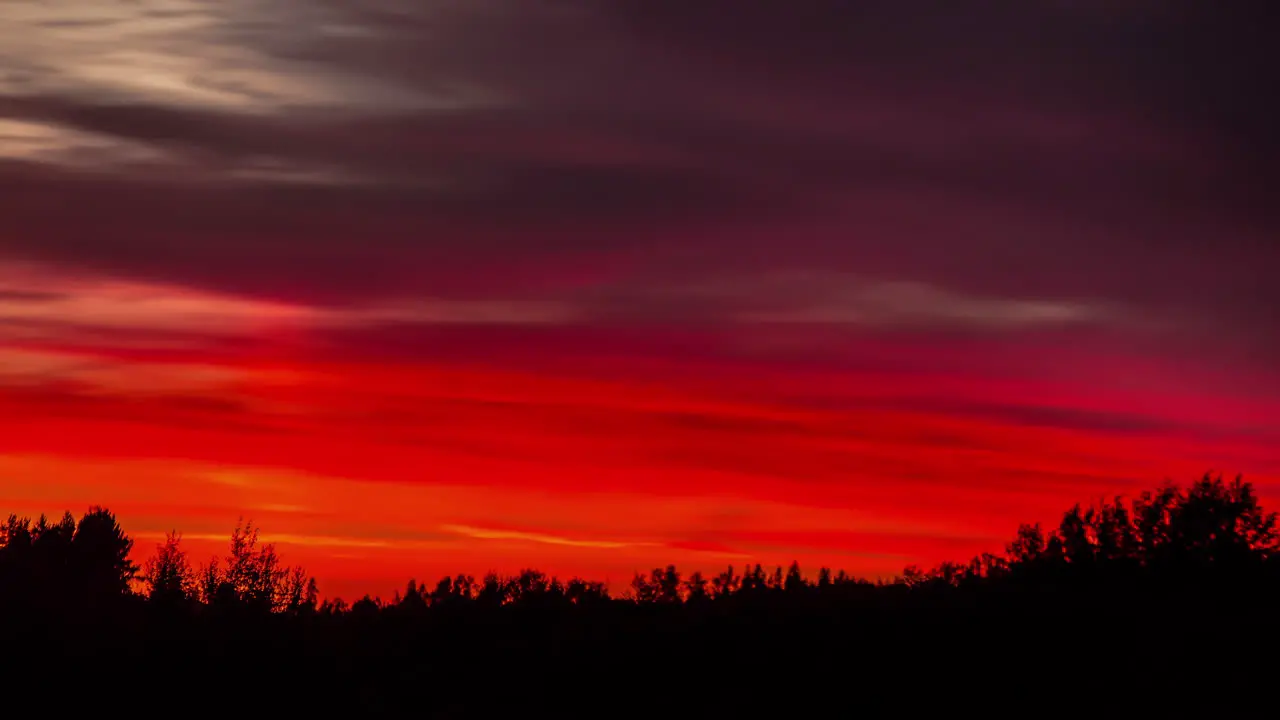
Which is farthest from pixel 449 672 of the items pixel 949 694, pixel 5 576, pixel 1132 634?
pixel 5 576

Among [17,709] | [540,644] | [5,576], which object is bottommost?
[17,709]

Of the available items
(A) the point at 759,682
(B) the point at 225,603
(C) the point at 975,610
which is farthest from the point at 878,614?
(B) the point at 225,603

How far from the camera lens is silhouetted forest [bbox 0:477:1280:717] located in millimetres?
39562

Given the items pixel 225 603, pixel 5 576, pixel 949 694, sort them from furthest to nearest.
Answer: pixel 5 576, pixel 225 603, pixel 949 694

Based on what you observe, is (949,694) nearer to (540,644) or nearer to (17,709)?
(540,644)

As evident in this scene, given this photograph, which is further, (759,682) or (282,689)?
(282,689)

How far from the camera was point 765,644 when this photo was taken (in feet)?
148

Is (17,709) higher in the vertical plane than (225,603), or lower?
lower

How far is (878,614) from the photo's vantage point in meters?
47.2

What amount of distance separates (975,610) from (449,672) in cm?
1702

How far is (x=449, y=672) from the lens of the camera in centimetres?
4569

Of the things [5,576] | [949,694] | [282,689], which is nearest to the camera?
[949,694]

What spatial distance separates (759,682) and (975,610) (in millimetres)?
8732

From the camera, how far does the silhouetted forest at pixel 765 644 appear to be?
39.6m
